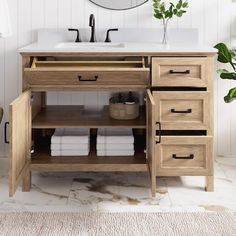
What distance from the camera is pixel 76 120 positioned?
9.45 feet

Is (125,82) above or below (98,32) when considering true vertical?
below

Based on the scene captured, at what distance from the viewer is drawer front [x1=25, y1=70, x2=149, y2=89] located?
102 inches

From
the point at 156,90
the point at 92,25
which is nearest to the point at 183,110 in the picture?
the point at 156,90

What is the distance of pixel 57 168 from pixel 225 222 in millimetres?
999

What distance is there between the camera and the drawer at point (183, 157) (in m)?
2.66

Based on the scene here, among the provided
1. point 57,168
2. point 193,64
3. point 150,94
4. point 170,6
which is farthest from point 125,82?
point 170,6

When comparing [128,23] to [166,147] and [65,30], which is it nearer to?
[65,30]

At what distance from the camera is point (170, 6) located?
3.19 meters

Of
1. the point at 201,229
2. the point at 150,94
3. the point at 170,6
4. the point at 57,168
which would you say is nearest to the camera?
the point at 201,229

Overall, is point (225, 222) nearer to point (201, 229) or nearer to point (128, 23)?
point (201, 229)

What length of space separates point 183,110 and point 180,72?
0.22 meters

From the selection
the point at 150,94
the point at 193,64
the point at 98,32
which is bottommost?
the point at 150,94

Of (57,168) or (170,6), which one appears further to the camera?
(170,6)

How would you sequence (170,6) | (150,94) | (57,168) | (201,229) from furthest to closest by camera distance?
(170,6), (57,168), (150,94), (201,229)
